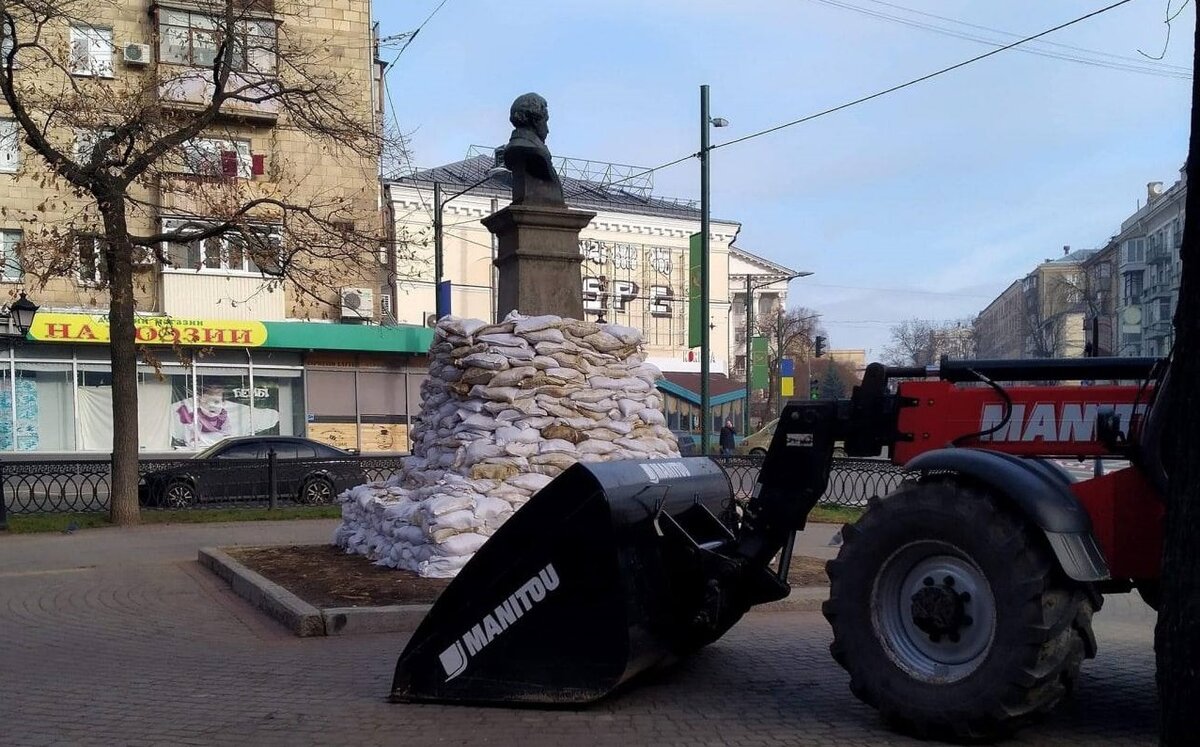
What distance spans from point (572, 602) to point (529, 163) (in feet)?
21.9

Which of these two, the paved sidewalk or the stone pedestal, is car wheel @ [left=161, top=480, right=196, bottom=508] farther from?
the stone pedestal

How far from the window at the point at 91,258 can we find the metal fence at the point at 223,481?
363 cm

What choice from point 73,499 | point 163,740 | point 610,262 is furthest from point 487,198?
point 163,740

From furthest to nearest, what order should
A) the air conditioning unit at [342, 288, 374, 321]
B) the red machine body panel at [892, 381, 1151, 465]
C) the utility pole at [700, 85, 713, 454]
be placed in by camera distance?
the air conditioning unit at [342, 288, 374, 321] < the utility pole at [700, 85, 713, 454] < the red machine body panel at [892, 381, 1151, 465]

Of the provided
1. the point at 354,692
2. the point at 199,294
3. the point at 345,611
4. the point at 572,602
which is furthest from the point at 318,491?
the point at 572,602

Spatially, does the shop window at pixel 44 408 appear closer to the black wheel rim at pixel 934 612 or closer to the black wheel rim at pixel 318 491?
the black wheel rim at pixel 318 491

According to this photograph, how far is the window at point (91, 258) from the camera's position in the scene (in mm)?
16531

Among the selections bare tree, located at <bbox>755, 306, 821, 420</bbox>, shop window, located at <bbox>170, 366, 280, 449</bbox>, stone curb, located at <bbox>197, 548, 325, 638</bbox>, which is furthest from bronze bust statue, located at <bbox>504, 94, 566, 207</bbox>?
bare tree, located at <bbox>755, 306, 821, 420</bbox>

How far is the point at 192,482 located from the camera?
19.9 m

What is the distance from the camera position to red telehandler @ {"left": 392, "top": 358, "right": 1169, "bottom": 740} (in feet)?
15.3

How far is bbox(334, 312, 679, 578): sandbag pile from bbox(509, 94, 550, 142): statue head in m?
2.29

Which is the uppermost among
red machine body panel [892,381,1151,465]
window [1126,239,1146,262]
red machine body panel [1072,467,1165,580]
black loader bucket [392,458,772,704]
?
window [1126,239,1146,262]

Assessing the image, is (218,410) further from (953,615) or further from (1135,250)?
(1135,250)

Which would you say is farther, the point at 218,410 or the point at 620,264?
the point at 620,264
